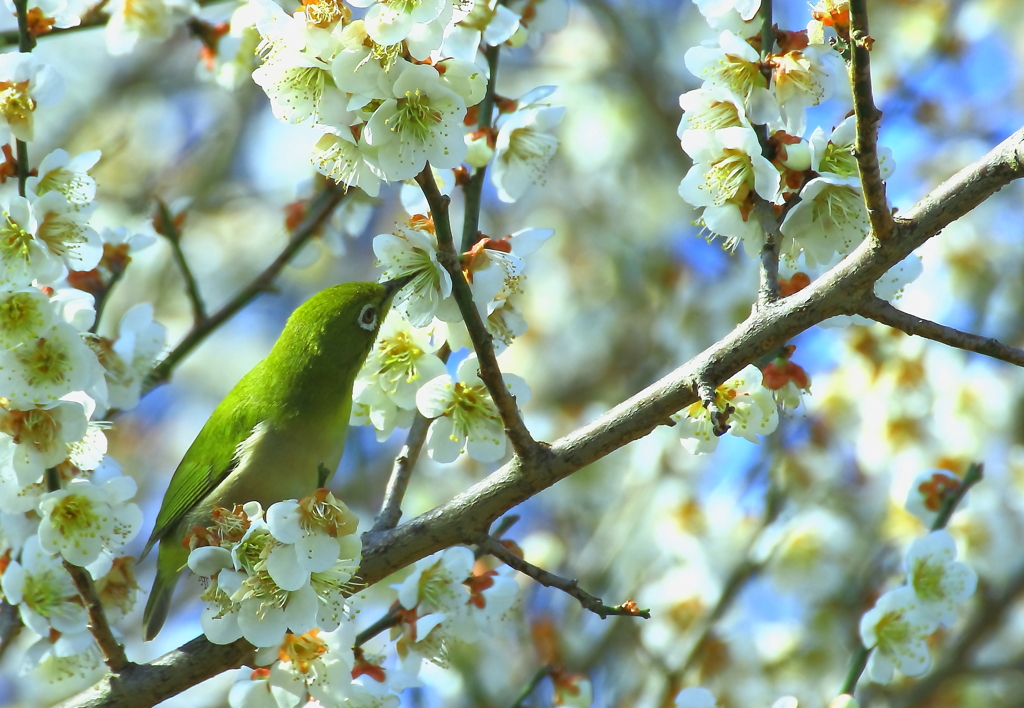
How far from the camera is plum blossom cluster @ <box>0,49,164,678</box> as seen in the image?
2.22m

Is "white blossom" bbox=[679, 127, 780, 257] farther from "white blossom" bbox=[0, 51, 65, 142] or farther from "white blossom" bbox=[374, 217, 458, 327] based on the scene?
"white blossom" bbox=[0, 51, 65, 142]

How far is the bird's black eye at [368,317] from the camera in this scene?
121 inches

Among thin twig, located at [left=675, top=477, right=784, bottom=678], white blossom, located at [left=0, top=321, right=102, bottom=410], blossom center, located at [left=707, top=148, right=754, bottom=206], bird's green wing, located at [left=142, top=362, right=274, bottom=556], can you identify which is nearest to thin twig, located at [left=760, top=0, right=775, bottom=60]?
blossom center, located at [left=707, top=148, right=754, bottom=206]

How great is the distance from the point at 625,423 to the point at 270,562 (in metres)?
0.77

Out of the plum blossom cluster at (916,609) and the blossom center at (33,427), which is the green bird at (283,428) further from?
the plum blossom cluster at (916,609)

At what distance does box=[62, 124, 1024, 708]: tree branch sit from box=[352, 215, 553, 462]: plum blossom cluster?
0.74 ft

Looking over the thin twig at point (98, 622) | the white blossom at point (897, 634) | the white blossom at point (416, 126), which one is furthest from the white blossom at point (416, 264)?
the white blossom at point (897, 634)

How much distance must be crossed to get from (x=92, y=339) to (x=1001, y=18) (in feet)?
20.7

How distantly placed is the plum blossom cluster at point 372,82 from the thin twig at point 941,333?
0.88 meters

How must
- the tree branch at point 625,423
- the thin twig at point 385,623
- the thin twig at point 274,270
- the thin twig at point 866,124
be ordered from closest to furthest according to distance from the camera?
the thin twig at point 866,124 → the tree branch at point 625,423 → the thin twig at point 385,623 → the thin twig at point 274,270

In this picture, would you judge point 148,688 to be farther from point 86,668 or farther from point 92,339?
A: point 92,339

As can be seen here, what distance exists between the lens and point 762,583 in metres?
4.95

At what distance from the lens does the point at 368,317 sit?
3.10 meters

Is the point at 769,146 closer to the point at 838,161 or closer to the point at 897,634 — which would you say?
the point at 838,161
